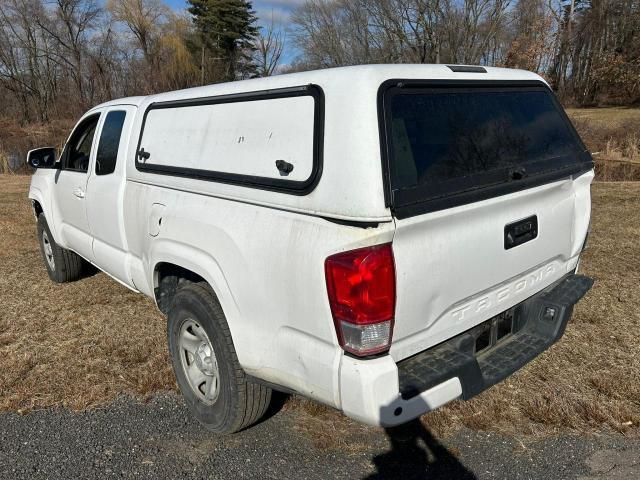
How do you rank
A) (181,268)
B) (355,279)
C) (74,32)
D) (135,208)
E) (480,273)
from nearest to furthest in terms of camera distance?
1. (355,279)
2. (480,273)
3. (181,268)
4. (135,208)
5. (74,32)

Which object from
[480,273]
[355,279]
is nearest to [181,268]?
[355,279]

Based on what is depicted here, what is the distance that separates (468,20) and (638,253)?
2848 cm

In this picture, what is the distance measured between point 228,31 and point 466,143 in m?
49.6

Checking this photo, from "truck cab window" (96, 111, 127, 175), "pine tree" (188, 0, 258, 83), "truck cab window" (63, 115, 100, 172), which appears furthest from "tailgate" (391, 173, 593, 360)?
"pine tree" (188, 0, 258, 83)

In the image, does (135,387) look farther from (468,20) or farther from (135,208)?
(468,20)

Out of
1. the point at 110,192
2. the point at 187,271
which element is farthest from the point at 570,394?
the point at 110,192

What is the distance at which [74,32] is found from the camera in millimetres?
41875

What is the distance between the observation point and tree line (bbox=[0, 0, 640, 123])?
100ft

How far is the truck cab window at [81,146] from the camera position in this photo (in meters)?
4.31

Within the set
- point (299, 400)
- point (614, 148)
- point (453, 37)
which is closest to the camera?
point (299, 400)

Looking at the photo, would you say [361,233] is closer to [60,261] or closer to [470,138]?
[470,138]

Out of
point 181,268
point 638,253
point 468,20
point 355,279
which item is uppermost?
point 468,20

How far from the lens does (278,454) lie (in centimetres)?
274

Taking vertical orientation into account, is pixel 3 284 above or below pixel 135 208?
below
